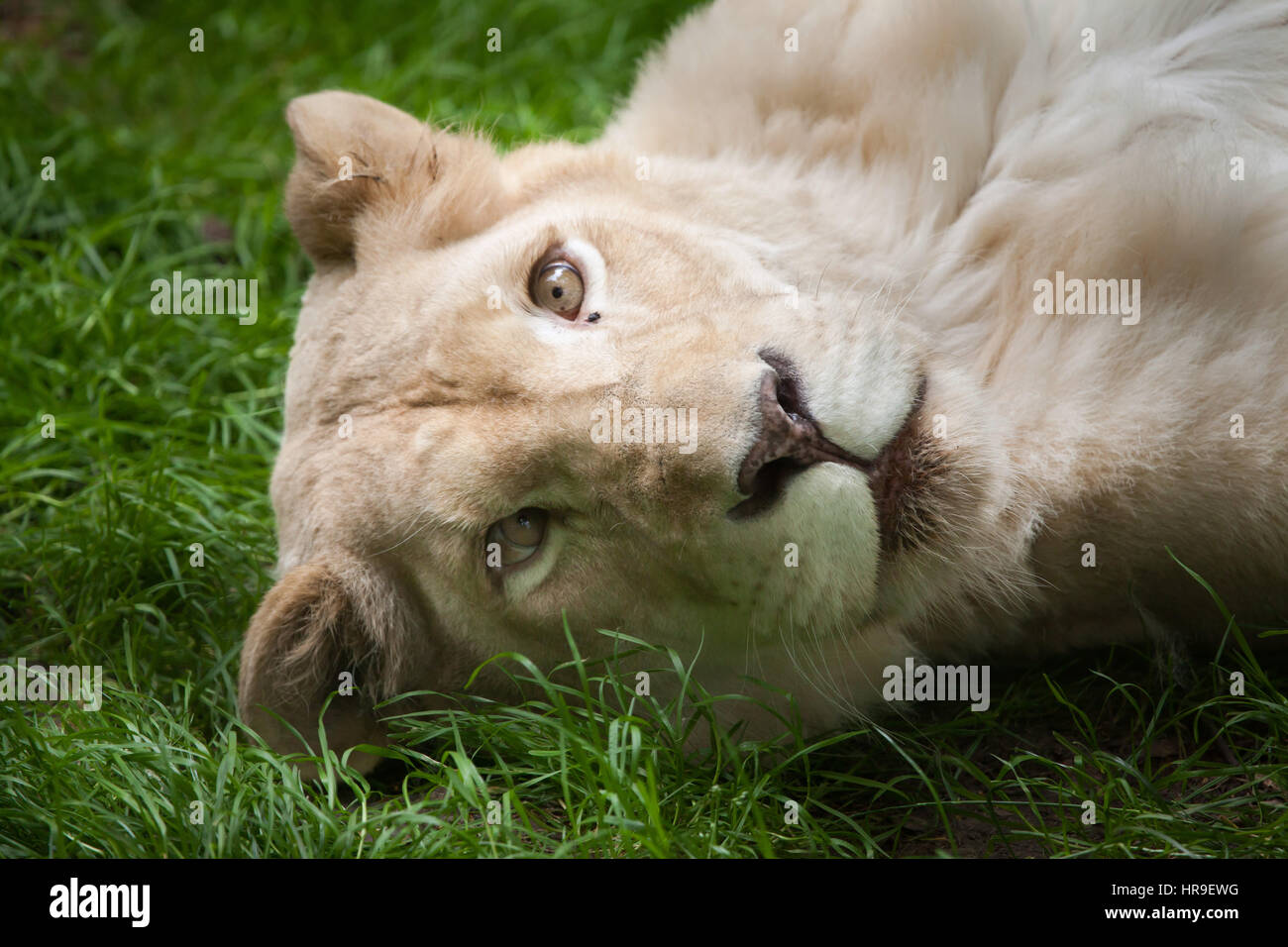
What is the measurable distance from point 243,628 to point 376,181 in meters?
1.58

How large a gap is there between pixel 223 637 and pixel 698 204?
2.15 metres

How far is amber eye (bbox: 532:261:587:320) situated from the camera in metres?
3.46

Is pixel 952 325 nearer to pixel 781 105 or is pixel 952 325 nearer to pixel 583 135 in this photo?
pixel 781 105

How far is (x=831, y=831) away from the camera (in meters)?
3.33

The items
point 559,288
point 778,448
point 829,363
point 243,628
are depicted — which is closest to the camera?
point 778,448

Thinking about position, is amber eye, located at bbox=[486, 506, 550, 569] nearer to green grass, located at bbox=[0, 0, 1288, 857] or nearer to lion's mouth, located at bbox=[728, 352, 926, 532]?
green grass, located at bbox=[0, 0, 1288, 857]

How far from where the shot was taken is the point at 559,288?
3480 millimetres

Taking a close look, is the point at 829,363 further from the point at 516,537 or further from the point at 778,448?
the point at 516,537

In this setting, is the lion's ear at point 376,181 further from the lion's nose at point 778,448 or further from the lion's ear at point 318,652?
the lion's nose at point 778,448

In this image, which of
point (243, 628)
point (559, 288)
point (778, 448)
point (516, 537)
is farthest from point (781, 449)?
point (243, 628)

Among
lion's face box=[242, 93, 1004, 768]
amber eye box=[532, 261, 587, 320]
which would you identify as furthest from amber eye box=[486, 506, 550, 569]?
amber eye box=[532, 261, 587, 320]

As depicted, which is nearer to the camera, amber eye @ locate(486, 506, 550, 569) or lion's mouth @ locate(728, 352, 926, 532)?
lion's mouth @ locate(728, 352, 926, 532)

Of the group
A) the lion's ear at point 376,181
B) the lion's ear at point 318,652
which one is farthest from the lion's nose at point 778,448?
the lion's ear at point 376,181

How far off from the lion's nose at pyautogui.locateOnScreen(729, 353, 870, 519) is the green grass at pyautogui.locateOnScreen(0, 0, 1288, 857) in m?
0.73
